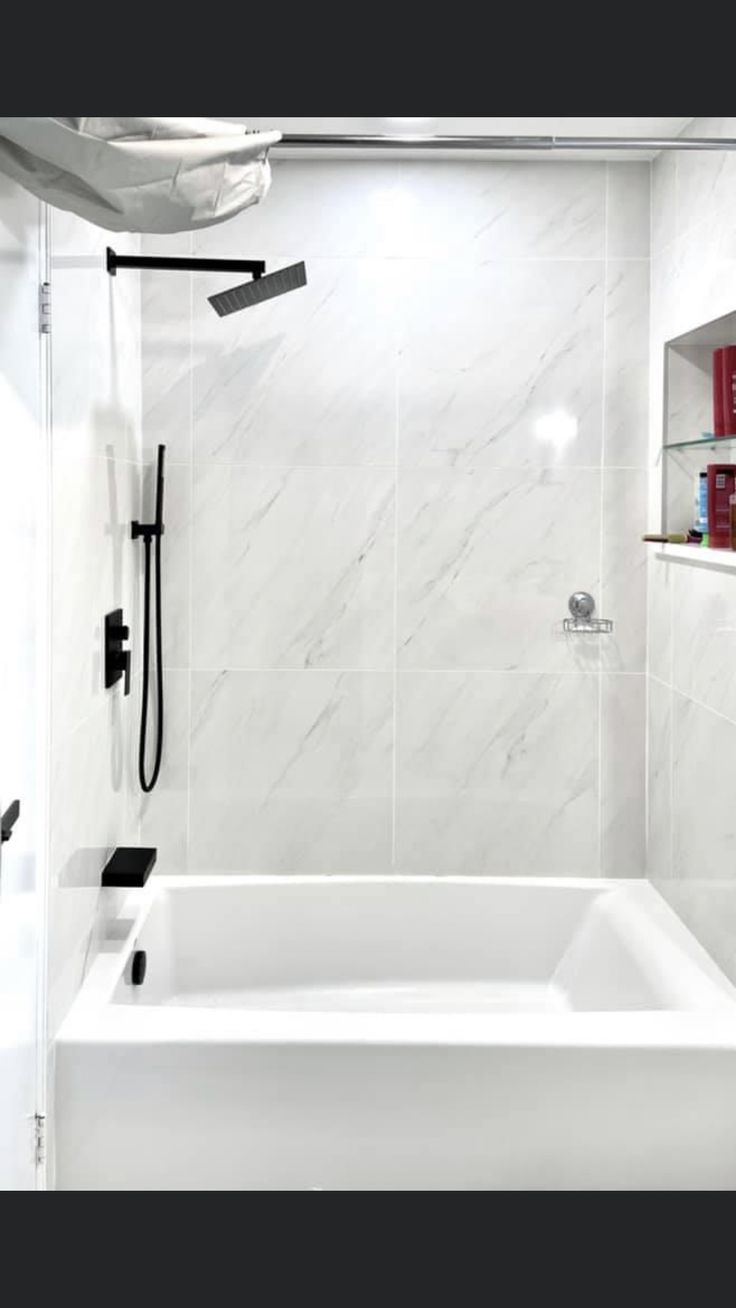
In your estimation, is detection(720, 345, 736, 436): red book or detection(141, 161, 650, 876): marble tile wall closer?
detection(720, 345, 736, 436): red book

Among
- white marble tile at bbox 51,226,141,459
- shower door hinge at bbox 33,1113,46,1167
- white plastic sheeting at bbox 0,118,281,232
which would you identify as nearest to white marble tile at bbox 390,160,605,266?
white marble tile at bbox 51,226,141,459

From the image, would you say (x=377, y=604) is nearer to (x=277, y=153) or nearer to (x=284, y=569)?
(x=284, y=569)

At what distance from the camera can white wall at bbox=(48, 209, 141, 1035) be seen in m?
2.55

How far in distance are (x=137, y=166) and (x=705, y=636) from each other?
5.87ft

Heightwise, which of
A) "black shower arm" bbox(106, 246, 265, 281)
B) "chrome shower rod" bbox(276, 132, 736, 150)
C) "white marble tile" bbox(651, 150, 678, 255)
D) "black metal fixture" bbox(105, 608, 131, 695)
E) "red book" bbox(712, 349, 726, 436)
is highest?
"white marble tile" bbox(651, 150, 678, 255)

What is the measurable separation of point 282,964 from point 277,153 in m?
2.32

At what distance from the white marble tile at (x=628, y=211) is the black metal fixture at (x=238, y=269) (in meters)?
1.12

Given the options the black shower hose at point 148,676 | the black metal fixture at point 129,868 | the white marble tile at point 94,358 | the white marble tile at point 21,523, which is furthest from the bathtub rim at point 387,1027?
the white marble tile at point 94,358

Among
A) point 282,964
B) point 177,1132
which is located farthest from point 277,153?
point 177,1132

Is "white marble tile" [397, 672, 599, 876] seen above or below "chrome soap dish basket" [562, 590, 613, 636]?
below

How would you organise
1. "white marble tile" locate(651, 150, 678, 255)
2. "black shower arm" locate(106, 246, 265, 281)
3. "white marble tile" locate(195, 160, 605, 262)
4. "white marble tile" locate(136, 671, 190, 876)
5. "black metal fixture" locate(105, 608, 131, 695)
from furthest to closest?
"white marble tile" locate(136, 671, 190, 876)
"white marble tile" locate(195, 160, 605, 262)
"white marble tile" locate(651, 150, 678, 255)
"black metal fixture" locate(105, 608, 131, 695)
"black shower arm" locate(106, 246, 265, 281)

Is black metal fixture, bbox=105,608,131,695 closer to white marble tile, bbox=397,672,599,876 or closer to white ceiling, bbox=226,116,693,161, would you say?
white marble tile, bbox=397,672,599,876

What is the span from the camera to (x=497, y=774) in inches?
147

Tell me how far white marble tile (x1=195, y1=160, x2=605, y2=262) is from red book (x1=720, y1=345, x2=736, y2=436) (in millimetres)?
757
